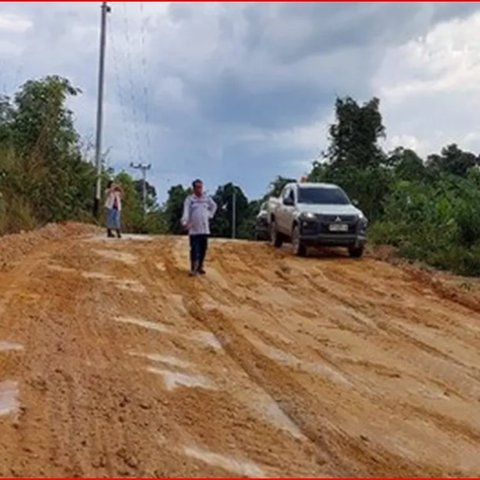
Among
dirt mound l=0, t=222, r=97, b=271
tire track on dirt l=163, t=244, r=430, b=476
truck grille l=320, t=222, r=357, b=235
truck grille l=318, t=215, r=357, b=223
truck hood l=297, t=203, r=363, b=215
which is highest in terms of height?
truck hood l=297, t=203, r=363, b=215

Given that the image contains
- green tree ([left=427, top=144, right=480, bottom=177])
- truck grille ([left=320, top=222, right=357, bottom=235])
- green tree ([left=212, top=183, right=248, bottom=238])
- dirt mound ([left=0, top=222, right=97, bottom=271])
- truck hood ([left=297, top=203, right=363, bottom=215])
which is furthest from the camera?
green tree ([left=212, top=183, right=248, bottom=238])

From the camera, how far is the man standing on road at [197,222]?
15914 mm

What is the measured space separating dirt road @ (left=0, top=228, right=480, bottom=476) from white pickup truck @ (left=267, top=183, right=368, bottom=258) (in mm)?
5549

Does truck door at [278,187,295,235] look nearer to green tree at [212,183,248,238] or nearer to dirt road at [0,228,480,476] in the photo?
dirt road at [0,228,480,476]

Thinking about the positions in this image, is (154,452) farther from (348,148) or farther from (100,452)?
(348,148)

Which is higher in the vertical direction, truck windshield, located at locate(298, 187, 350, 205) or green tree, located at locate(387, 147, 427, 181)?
green tree, located at locate(387, 147, 427, 181)

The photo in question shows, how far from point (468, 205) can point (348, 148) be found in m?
20.4

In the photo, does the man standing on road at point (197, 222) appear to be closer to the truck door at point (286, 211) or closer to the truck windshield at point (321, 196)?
the truck door at point (286, 211)

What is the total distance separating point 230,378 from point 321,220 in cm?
1289

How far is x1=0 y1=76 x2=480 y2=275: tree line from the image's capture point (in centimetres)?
2183

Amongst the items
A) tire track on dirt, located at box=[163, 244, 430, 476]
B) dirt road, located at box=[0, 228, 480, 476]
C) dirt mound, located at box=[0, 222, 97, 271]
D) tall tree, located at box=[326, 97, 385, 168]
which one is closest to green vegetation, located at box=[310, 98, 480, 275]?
tall tree, located at box=[326, 97, 385, 168]

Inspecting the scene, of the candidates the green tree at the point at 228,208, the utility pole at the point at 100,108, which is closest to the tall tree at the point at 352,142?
the utility pole at the point at 100,108

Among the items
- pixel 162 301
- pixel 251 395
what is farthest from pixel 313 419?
pixel 162 301

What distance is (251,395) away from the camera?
7.40 meters
